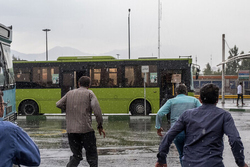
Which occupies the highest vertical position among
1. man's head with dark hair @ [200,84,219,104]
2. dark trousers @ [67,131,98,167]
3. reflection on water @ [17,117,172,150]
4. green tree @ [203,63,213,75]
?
green tree @ [203,63,213,75]

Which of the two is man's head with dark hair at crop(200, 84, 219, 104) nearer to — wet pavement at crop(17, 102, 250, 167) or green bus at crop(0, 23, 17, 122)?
wet pavement at crop(17, 102, 250, 167)

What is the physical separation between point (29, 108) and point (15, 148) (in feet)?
56.4

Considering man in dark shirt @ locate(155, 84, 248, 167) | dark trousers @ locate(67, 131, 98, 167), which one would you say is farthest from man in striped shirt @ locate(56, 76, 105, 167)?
Answer: man in dark shirt @ locate(155, 84, 248, 167)

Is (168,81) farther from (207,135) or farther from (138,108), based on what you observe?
(207,135)

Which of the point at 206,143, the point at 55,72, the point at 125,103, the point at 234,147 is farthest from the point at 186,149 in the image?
the point at 55,72

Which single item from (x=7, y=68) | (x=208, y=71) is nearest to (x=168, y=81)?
(x=7, y=68)

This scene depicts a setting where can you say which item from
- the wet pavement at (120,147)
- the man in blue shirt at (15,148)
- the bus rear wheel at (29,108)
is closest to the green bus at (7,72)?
the wet pavement at (120,147)

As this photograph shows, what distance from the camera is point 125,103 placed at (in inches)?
747

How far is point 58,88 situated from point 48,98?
70 cm

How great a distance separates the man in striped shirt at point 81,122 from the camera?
6.30 metres

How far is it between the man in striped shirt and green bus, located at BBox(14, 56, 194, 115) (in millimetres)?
12192

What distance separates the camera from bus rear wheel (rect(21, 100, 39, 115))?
19.2 meters

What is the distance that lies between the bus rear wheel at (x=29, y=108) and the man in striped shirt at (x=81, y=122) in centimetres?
1329

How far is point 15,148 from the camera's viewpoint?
2.68 meters
